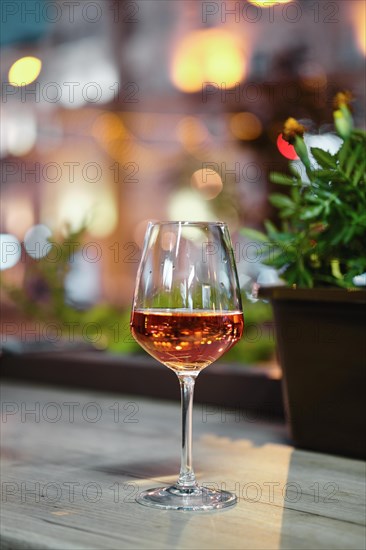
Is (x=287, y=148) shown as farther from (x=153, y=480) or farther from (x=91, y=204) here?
(x=91, y=204)

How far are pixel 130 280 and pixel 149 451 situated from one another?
7.44 meters

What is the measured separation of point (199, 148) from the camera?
739 centimetres

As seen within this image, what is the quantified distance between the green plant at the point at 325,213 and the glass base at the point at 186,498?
332 mm

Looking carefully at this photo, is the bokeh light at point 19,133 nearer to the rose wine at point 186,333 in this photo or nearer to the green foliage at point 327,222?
the green foliage at point 327,222

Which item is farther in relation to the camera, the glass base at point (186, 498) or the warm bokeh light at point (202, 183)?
the warm bokeh light at point (202, 183)

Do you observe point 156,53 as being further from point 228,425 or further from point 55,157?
point 228,425

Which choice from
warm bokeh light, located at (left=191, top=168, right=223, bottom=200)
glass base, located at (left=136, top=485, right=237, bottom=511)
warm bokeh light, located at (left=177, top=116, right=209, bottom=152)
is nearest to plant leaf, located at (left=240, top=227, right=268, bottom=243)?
glass base, located at (left=136, top=485, right=237, bottom=511)

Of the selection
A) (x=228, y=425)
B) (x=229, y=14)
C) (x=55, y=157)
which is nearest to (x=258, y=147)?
(x=229, y=14)

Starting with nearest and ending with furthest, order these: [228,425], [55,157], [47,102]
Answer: [228,425], [47,102], [55,157]

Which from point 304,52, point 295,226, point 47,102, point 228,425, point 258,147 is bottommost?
point 228,425

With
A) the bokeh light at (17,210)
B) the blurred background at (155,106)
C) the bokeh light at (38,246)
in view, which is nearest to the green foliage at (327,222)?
the bokeh light at (38,246)

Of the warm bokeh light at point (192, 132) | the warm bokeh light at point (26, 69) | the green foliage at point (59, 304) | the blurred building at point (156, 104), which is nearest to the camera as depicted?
the green foliage at point (59, 304)

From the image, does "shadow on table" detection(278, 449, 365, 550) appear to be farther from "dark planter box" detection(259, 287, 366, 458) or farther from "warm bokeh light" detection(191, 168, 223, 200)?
"warm bokeh light" detection(191, 168, 223, 200)

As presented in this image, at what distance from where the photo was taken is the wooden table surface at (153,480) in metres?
0.59
